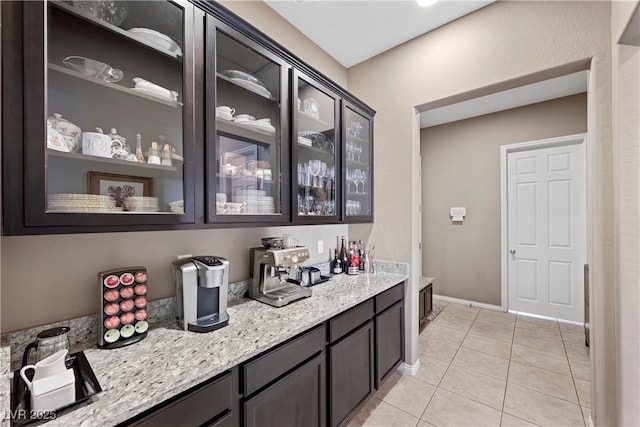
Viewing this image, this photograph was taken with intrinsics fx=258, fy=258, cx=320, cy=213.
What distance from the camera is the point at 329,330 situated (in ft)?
4.94

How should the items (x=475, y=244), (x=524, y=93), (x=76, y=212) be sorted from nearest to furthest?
1. (x=76, y=212)
2. (x=524, y=93)
3. (x=475, y=244)

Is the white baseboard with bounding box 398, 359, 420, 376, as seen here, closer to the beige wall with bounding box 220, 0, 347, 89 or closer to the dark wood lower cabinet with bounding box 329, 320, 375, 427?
the dark wood lower cabinet with bounding box 329, 320, 375, 427

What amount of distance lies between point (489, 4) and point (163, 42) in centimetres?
226

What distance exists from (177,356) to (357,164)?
1.95 metres

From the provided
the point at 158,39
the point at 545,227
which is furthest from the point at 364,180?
the point at 545,227

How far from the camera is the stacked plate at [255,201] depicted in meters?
1.44

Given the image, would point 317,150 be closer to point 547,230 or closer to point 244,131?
point 244,131

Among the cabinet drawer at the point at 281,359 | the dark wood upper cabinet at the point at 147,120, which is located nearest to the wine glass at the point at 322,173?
the dark wood upper cabinet at the point at 147,120

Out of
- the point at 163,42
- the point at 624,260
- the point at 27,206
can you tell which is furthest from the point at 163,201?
the point at 624,260

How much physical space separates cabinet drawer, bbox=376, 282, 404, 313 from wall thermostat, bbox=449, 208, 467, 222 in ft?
7.58

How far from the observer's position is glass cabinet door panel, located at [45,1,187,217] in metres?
0.89

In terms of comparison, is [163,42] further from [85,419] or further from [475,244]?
[475,244]

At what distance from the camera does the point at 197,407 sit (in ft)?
2.99

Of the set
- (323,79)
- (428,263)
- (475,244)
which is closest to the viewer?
(323,79)
